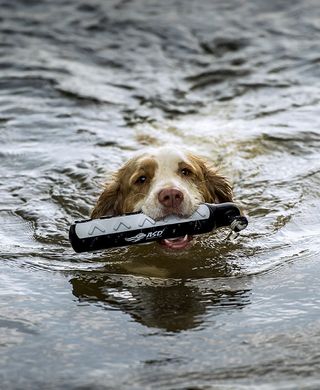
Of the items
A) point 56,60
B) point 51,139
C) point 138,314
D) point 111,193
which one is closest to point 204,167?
point 111,193

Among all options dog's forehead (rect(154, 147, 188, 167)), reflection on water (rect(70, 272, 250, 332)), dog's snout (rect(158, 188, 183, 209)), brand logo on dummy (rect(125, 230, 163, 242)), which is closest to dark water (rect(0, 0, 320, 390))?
reflection on water (rect(70, 272, 250, 332))

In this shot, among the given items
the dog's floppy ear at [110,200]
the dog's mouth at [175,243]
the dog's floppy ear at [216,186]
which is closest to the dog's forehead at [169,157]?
the dog's floppy ear at [216,186]

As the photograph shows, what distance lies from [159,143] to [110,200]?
6.34 ft

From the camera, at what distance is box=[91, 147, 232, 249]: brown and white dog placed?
5703 mm

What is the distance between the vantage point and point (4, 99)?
10.4m

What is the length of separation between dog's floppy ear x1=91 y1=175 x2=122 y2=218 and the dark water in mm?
312

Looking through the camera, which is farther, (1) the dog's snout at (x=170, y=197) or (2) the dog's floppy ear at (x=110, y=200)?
(2) the dog's floppy ear at (x=110, y=200)

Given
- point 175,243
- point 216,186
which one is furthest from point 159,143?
point 175,243

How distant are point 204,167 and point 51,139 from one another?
8.97ft

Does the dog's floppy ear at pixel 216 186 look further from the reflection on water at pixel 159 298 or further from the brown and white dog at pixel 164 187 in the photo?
the reflection on water at pixel 159 298

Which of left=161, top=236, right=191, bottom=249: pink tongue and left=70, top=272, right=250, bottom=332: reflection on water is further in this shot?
left=161, top=236, right=191, bottom=249: pink tongue

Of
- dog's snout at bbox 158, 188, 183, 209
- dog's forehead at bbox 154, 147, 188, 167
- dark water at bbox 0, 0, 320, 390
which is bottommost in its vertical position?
dark water at bbox 0, 0, 320, 390

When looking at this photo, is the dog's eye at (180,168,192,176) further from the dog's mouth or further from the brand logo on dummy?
the brand logo on dummy

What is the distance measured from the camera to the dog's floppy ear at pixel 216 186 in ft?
22.4
